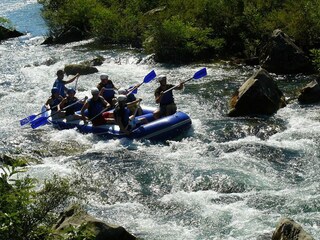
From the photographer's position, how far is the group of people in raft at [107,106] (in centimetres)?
1049

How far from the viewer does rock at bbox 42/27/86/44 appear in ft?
69.9

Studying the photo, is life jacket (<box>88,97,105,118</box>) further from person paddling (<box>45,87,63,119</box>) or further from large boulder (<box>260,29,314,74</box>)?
large boulder (<box>260,29,314,74</box>)

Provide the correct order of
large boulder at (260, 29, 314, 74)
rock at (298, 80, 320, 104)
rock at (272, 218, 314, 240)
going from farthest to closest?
large boulder at (260, 29, 314, 74), rock at (298, 80, 320, 104), rock at (272, 218, 314, 240)

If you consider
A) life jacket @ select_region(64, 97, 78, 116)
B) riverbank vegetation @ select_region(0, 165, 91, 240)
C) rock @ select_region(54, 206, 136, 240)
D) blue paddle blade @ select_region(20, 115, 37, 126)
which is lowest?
blue paddle blade @ select_region(20, 115, 37, 126)

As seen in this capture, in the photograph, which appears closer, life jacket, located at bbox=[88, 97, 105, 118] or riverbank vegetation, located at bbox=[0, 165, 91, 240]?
riverbank vegetation, located at bbox=[0, 165, 91, 240]

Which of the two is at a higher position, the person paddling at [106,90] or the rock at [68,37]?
the person paddling at [106,90]

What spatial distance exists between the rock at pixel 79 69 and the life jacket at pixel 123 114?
5.94 meters

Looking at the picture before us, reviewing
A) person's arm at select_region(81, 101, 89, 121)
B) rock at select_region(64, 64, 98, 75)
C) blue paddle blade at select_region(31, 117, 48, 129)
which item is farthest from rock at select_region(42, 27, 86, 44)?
person's arm at select_region(81, 101, 89, 121)

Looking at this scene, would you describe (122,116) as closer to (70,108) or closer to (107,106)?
(107,106)

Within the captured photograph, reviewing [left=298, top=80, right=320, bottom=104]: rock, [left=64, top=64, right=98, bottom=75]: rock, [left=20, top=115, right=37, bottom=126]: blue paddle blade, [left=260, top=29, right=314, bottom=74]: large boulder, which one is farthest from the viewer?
[left=64, top=64, right=98, bottom=75]: rock

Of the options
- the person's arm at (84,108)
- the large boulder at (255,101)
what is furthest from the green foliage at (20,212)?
the large boulder at (255,101)

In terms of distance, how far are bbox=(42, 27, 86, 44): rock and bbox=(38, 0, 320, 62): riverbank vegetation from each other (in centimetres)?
137

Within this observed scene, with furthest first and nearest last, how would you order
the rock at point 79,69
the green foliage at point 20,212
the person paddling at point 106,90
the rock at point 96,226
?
the rock at point 79,69 → the person paddling at point 106,90 → the rock at point 96,226 → the green foliage at point 20,212

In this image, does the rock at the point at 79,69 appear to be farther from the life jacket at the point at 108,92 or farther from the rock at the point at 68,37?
the rock at the point at 68,37
